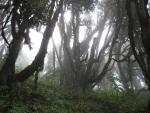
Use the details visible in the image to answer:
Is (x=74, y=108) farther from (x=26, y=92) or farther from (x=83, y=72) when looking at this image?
(x=83, y=72)

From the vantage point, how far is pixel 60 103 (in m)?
9.70

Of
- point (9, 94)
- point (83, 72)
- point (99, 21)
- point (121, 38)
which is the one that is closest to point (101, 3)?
point (99, 21)

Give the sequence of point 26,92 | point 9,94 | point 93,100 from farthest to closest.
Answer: point 93,100, point 26,92, point 9,94

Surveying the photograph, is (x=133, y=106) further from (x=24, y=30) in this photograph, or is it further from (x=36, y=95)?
(x=24, y=30)

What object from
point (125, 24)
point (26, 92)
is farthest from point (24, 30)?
point (125, 24)

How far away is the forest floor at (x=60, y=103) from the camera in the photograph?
8.33m

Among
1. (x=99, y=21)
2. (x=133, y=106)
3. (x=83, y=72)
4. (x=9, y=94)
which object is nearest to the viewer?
(x=9, y=94)

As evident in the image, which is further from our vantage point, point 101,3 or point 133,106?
point 101,3

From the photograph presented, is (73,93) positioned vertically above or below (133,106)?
above

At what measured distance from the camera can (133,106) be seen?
10969 mm

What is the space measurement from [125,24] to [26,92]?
781cm

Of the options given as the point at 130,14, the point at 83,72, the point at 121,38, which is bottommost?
the point at 83,72

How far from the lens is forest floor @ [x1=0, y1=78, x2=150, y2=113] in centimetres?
833

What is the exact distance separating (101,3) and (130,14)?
7.50 m
